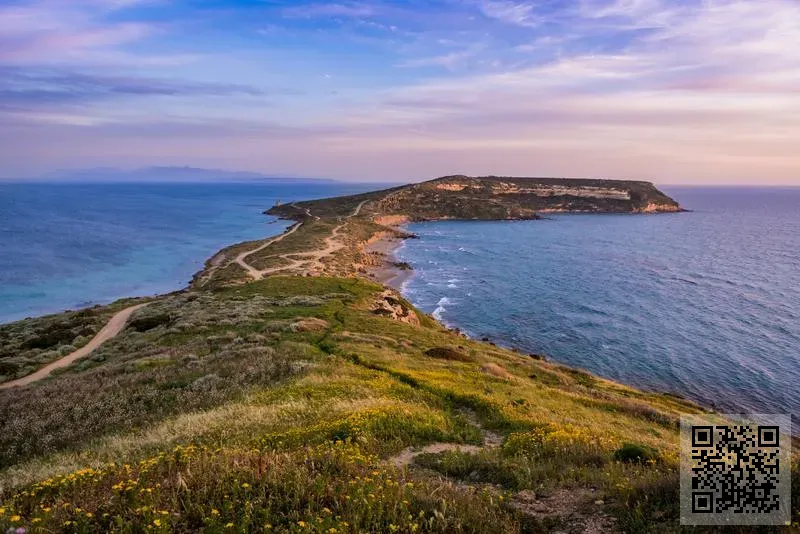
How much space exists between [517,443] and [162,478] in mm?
8589

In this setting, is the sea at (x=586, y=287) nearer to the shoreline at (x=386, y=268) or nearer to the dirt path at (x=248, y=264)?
the shoreline at (x=386, y=268)

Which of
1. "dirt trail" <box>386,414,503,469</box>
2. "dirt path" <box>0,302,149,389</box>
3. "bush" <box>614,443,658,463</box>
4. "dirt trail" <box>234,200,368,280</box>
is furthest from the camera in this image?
"dirt trail" <box>234,200,368,280</box>

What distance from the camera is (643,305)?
69.8m

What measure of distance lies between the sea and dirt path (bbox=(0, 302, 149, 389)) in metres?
24.7

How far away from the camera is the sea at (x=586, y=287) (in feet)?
159

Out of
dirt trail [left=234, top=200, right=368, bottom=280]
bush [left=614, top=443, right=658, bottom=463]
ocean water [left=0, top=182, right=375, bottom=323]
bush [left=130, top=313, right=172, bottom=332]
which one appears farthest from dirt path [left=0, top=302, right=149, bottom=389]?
bush [left=614, top=443, right=658, bottom=463]

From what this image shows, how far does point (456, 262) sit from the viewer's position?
10575 cm

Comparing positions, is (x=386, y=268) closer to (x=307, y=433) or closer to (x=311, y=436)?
(x=307, y=433)

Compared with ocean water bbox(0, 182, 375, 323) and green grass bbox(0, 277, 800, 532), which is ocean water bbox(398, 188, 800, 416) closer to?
green grass bbox(0, 277, 800, 532)

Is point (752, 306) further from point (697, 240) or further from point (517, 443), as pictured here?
point (697, 240)

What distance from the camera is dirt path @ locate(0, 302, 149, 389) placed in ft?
106

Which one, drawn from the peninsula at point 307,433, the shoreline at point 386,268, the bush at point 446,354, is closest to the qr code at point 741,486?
the peninsula at point 307,433

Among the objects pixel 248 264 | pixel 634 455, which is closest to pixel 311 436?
pixel 634 455

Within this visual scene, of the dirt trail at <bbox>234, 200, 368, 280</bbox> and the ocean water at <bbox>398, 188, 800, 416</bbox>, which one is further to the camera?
the dirt trail at <bbox>234, 200, 368, 280</bbox>
